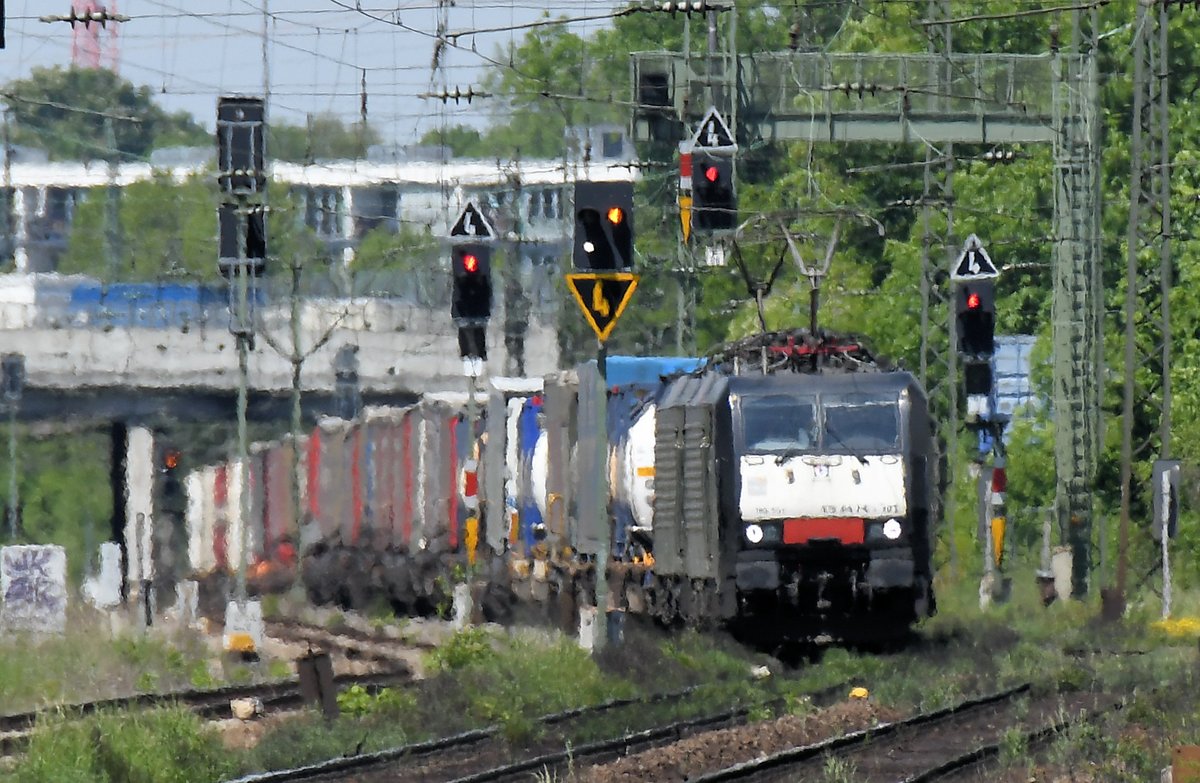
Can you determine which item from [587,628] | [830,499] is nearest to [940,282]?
[587,628]

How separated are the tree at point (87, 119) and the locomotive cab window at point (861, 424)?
255ft

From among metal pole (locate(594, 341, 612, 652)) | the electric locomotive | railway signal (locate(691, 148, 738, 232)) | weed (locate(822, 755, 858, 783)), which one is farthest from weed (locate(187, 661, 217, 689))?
weed (locate(822, 755, 858, 783))

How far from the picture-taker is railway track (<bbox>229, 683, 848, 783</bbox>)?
1398 centimetres

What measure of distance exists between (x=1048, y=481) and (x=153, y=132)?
74.3 meters

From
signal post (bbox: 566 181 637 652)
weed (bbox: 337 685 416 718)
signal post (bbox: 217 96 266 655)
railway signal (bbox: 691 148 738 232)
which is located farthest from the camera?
signal post (bbox: 217 96 266 655)

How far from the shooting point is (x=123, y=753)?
14398 millimetres

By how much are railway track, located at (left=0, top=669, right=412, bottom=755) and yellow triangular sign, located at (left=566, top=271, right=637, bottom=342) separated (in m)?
3.81

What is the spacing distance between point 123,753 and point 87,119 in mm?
96826

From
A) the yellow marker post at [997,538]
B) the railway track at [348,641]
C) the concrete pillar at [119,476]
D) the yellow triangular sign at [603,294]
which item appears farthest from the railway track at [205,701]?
the concrete pillar at [119,476]

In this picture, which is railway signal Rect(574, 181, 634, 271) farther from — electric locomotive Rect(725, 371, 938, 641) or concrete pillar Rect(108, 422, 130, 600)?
concrete pillar Rect(108, 422, 130, 600)

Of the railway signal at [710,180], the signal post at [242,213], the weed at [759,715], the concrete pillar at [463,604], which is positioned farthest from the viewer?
the concrete pillar at [463,604]

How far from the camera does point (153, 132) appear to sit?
11225cm

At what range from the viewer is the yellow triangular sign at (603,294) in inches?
773

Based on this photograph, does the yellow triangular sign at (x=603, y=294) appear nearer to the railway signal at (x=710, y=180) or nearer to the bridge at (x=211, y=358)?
the railway signal at (x=710, y=180)
